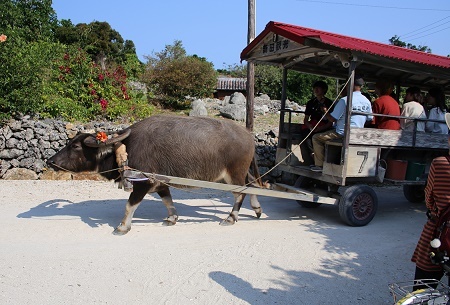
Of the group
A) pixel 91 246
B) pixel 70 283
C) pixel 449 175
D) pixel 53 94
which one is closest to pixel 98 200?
pixel 91 246

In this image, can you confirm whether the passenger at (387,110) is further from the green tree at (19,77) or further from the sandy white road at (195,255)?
the green tree at (19,77)

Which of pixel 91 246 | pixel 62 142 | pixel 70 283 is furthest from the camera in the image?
pixel 62 142

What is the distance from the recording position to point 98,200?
7047 millimetres

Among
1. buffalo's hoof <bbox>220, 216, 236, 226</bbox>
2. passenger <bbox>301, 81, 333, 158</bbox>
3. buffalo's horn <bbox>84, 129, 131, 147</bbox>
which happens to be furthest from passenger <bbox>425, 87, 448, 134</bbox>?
buffalo's horn <bbox>84, 129, 131, 147</bbox>

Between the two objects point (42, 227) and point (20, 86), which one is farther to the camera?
point (20, 86)

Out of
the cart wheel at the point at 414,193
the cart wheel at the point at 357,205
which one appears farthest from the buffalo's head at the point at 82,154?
the cart wheel at the point at 414,193

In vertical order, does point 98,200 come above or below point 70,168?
below

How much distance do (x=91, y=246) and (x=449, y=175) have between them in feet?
12.6

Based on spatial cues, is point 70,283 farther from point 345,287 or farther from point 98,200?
point 98,200

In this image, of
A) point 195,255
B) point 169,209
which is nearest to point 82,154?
point 169,209

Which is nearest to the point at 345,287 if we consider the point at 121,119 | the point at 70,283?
the point at 70,283

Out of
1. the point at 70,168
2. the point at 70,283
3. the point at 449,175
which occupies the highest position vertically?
the point at 449,175

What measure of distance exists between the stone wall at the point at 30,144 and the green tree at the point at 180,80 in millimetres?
6416

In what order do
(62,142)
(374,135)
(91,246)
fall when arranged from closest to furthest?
(91,246) → (374,135) → (62,142)
